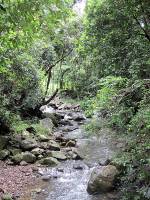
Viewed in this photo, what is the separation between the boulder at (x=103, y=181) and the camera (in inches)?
403

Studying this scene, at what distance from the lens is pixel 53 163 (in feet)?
44.1

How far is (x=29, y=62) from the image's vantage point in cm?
1661

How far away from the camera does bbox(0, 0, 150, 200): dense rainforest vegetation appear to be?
4.92 m

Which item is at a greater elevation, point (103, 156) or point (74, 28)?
point (74, 28)

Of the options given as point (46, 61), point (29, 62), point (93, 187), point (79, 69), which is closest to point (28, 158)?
point (93, 187)

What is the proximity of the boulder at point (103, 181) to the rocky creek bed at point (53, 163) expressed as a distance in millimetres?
164

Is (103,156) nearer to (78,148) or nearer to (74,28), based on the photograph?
(78,148)

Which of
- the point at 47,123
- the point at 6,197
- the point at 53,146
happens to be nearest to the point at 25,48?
the point at 6,197

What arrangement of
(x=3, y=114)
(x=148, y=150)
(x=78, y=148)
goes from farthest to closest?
(x=78, y=148) < (x=3, y=114) < (x=148, y=150)

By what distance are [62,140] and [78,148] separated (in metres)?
1.78

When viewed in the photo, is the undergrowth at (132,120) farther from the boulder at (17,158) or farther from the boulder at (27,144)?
the boulder at (27,144)

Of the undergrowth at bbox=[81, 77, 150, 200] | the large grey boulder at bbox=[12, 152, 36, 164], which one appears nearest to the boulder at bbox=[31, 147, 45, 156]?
the large grey boulder at bbox=[12, 152, 36, 164]

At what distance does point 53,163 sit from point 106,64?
4547 mm

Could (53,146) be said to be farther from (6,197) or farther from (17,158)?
(6,197)
